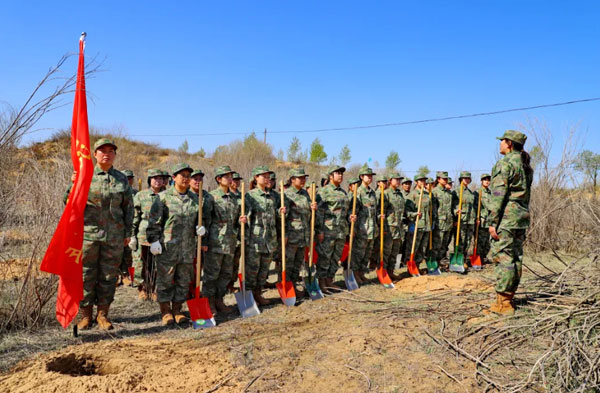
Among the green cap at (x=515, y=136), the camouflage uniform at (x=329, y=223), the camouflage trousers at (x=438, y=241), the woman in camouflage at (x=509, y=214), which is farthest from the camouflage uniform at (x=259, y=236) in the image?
the camouflage trousers at (x=438, y=241)

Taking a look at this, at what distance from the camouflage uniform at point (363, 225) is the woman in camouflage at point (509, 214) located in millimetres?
3100

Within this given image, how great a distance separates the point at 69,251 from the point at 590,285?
5.69 metres

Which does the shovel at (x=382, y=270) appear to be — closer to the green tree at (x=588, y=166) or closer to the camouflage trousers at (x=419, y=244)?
the camouflage trousers at (x=419, y=244)

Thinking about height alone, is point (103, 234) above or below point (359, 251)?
above

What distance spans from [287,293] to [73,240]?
323 centimetres

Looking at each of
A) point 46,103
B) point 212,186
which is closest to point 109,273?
point 46,103

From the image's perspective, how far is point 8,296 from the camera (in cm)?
479

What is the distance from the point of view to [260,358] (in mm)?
4246

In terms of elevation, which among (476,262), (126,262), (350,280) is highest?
(126,262)

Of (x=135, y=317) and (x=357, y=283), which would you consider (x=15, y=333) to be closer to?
(x=135, y=317)

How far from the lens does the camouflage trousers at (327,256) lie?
288 inches

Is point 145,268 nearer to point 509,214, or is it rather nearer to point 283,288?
point 283,288

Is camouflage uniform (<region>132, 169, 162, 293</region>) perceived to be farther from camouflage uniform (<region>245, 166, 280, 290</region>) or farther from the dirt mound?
the dirt mound

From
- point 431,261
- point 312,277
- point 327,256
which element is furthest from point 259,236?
point 431,261
